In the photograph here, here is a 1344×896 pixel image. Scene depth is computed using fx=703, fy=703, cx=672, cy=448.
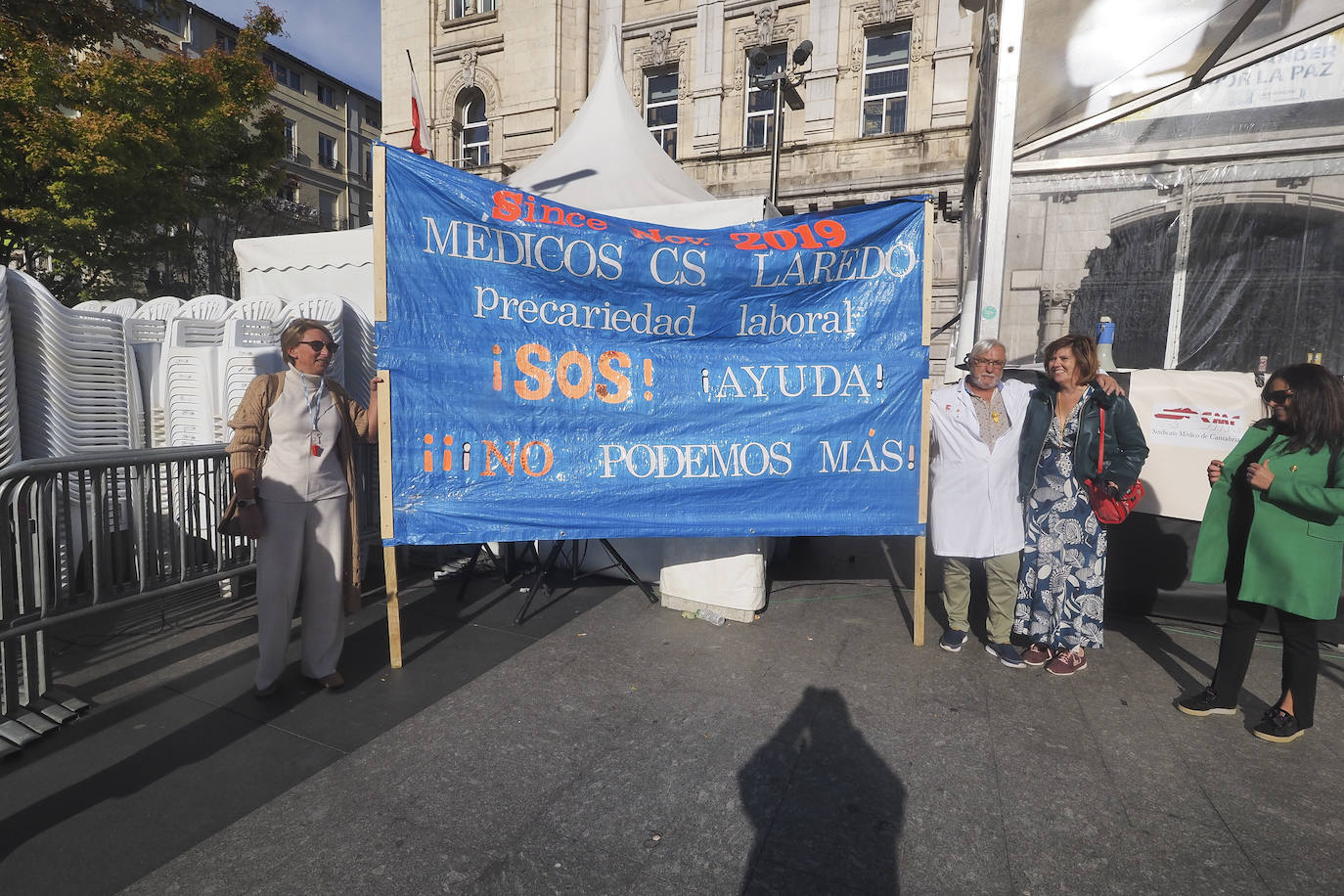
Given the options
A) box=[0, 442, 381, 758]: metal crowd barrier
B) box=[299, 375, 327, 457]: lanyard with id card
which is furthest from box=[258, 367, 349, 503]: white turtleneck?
box=[0, 442, 381, 758]: metal crowd barrier

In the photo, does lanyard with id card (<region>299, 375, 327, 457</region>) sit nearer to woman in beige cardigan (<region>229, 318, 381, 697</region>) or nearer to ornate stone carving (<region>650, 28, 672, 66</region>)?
woman in beige cardigan (<region>229, 318, 381, 697</region>)

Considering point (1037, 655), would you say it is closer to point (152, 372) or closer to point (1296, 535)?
point (1296, 535)

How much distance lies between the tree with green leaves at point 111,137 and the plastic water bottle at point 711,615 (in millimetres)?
12650

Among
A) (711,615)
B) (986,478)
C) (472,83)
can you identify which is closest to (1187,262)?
(986,478)

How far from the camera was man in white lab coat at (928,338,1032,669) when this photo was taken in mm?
4023

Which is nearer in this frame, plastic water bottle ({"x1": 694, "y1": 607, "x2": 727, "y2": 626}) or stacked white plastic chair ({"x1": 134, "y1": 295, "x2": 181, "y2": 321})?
plastic water bottle ({"x1": 694, "y1": 607, "x2": 727, "y2": 626})

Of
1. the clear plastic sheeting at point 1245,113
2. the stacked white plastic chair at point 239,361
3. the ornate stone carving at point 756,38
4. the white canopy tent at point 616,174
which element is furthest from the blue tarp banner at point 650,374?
the ornate stone carving at point 756,38

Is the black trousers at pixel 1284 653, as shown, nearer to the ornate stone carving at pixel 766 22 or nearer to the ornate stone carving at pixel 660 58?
the ornate stone carving at pixel 766 22

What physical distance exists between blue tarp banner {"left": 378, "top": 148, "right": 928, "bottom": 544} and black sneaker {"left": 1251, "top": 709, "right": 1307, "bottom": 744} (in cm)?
180

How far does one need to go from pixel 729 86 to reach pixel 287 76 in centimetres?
3286

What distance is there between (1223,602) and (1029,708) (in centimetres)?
207

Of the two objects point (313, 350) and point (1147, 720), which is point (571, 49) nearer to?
point (313, 350)

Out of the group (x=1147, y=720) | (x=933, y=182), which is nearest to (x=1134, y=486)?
(x=1147, y=720)

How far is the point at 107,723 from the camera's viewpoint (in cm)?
324
